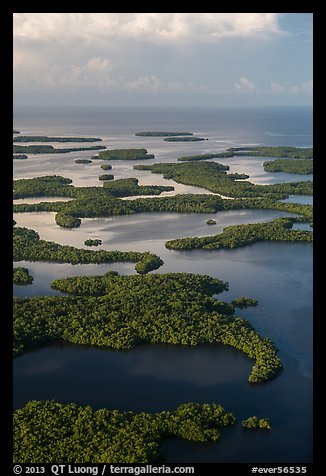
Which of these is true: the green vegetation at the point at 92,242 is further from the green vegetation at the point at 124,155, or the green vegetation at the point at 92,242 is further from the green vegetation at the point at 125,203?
the green vegetation at the point at 124,155

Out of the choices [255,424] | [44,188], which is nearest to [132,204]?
[44,188]

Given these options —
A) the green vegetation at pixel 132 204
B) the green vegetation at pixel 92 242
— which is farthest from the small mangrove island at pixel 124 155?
the green vegetation at pixel 92 242

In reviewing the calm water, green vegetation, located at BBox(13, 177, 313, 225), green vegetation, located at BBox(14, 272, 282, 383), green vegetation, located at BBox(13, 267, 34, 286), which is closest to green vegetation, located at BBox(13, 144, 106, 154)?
green vegetation, located at BBox(13, 177, 313, 225)

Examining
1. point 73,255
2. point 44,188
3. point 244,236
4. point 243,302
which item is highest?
point 44,188

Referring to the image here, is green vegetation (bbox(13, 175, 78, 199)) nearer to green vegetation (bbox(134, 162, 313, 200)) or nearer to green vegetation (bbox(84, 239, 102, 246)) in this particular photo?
green vegetation (bbox(134, 162, 313, 200))

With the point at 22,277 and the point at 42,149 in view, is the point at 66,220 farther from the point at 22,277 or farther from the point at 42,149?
the point at 42,149

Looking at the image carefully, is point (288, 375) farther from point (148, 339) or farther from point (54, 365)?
point (54, 365)
